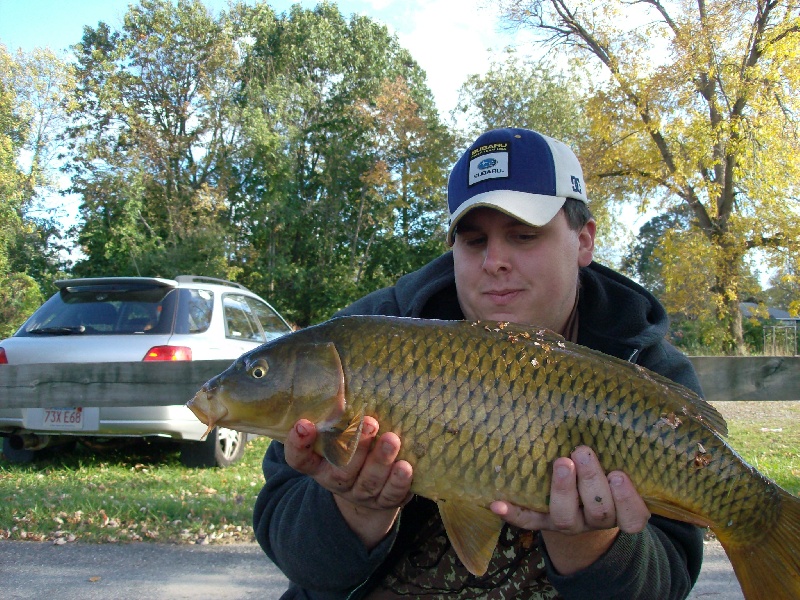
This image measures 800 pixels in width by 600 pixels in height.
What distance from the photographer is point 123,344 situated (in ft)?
16.1

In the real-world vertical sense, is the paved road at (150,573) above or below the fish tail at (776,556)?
below

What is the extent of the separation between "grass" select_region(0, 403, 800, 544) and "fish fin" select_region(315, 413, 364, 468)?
263 cm

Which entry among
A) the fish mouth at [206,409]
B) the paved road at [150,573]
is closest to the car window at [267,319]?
the paved road at [150,573]

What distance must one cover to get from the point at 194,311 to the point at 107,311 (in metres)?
0.64

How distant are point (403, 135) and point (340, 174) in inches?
113

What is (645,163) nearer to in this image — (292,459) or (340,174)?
(340,174)

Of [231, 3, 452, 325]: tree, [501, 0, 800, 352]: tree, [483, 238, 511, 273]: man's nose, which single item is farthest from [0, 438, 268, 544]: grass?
[231, 3, 452, 325]: tree

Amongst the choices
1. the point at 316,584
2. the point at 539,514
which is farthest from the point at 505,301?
the point at 316,584

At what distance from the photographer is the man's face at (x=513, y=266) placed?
1702 mm

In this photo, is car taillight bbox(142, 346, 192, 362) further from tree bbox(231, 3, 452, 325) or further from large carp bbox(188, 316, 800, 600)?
tree bbox(231, 3, 452, 325)

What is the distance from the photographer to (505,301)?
5.63 ft

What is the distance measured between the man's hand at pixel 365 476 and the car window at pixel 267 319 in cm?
512

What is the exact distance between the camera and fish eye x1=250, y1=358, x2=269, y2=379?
1.48 meters

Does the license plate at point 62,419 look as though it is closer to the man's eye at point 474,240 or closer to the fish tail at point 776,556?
the man's eye at point 474,240
